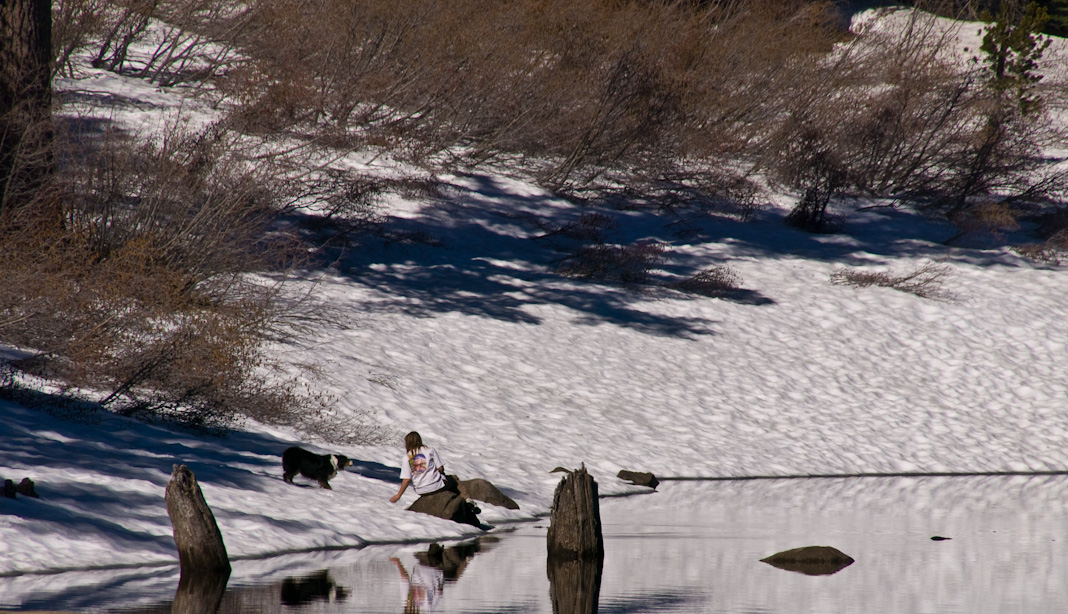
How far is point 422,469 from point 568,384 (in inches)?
304

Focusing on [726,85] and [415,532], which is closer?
[415,532]

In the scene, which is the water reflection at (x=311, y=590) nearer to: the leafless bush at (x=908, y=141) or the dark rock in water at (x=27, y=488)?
the dark rock in water at (x=27, y=488)

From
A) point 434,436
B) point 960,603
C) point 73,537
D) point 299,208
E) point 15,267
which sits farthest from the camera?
point 299,208

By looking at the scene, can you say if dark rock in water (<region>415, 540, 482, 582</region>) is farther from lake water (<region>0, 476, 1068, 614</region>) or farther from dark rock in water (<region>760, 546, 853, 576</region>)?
dark rock in water (<region>760, 546, 853, 576</region>)

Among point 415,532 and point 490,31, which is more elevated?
point 490,31

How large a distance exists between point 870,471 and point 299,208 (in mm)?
12789

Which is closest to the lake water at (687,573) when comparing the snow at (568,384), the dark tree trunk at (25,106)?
the snow at (568,384)

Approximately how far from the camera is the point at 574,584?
337 inches

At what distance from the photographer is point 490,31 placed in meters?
29.1

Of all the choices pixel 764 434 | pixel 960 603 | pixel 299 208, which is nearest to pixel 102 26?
pixel 299 208

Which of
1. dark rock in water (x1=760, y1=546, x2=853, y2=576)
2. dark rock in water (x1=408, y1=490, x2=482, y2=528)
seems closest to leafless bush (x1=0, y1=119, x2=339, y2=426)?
dark rock in water (x1=408, y1=490, x2=482, y2=528)

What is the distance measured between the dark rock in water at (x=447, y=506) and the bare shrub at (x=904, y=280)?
53.2 feet

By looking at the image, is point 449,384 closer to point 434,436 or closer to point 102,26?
point 434,436

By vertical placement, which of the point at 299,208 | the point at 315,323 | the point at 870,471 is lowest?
the point at 870,471
